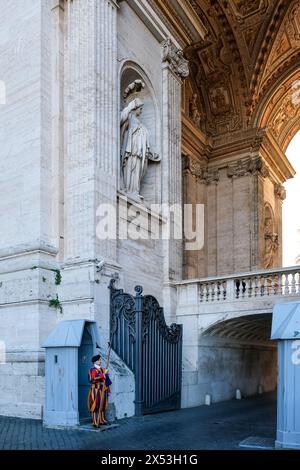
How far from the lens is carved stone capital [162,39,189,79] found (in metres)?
17.5

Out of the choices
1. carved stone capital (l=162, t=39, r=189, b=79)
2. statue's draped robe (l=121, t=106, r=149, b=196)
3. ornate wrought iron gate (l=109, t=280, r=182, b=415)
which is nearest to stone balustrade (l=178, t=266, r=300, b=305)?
ornate wrought iron gate (l=109, t=280, r=182, b=415)

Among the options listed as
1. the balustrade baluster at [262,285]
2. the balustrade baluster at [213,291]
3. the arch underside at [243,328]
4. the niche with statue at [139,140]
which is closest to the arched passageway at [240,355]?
the arch underside at [243,328]

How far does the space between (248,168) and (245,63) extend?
198 inches

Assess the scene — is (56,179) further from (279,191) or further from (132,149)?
(279,191)

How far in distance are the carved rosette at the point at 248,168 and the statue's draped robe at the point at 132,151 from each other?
11.6m

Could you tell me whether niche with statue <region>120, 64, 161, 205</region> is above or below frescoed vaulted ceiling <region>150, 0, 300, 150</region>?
below

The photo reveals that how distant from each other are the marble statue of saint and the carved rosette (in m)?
11.6

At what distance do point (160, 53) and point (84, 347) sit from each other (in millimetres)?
10518

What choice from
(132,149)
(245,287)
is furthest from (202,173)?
(245,287)

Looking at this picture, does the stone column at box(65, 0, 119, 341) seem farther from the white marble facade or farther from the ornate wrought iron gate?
the ornate wrought iron gate

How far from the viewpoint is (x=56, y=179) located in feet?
44.6

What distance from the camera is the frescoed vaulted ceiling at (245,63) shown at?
24406 mm

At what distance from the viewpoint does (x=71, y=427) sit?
1016cm
